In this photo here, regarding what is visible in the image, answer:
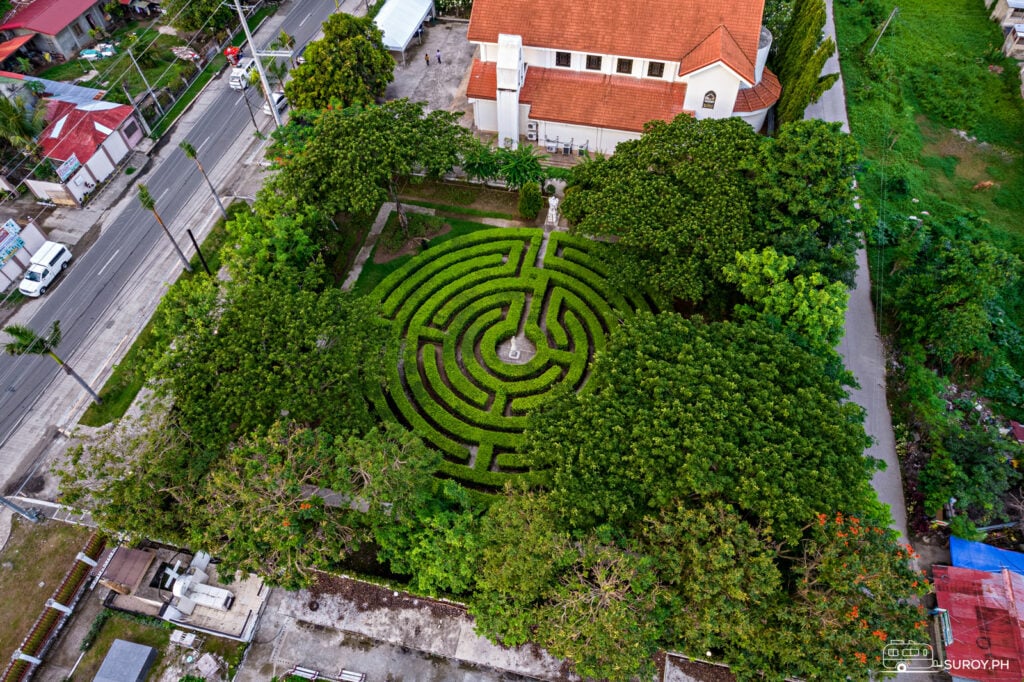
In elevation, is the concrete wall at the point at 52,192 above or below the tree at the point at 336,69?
below

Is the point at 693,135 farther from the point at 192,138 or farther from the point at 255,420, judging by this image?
the point at 192,138

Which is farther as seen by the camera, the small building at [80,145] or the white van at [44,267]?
the small building at [80,145]

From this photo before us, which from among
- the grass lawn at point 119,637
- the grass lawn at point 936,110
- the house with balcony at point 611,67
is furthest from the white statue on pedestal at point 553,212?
the grass lawn at point 119,637

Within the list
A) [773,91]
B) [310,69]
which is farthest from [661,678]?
[310,69]

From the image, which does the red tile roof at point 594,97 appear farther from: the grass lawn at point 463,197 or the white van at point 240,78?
the white van at point 240,78

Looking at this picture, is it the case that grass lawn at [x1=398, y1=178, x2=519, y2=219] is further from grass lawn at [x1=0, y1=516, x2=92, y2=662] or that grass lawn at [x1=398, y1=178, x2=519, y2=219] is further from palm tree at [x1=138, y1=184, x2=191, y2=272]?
grass lawn at [x1=0, y1=516, x2=92, y2=662]

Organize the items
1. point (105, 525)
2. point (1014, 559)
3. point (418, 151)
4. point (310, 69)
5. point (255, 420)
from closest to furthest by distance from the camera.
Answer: point (105, 525)
point (255, 420)
point (1014, 559)
point (418, 151)
point (310, 69)
